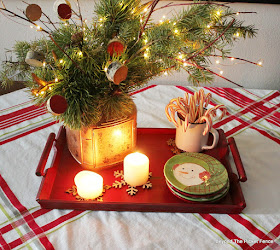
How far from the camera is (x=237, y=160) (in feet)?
2.56

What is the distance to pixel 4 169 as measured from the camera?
0.78m

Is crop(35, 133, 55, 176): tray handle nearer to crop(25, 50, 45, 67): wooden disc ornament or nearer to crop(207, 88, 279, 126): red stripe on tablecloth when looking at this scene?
crop(25, 50, 45, 67): wooden disc ornament

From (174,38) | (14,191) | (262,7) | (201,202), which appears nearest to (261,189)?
(201,202)

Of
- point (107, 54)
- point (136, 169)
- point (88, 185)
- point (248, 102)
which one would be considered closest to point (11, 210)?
point (88, 185)

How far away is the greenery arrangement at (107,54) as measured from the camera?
0.64 meters

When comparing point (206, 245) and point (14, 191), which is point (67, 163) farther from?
point (206, 245)

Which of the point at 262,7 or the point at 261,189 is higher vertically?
the point at 262,7

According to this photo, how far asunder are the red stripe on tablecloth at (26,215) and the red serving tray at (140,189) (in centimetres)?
4

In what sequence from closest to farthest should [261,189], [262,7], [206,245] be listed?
1. [206,245]
2. [261,189]
3. [262,7]

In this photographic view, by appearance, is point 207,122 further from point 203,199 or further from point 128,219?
point 128,219

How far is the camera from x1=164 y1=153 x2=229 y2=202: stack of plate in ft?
2.26

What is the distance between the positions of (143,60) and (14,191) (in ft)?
1.29

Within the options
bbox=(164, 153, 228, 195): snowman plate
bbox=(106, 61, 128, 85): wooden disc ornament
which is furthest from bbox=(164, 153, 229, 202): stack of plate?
bbox=(106, 61, 128, 85): wooden disc ornament

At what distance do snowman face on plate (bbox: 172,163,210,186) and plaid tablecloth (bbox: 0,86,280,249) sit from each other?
7 centimetres
